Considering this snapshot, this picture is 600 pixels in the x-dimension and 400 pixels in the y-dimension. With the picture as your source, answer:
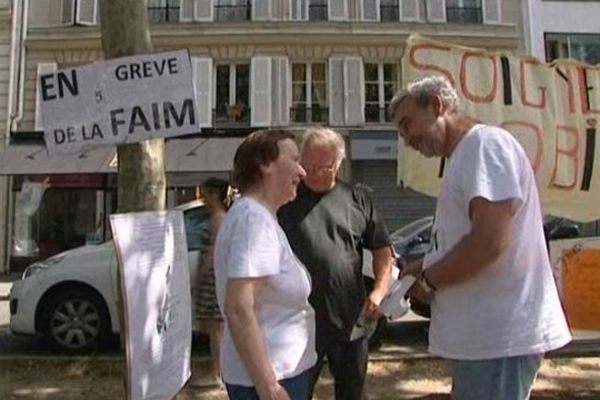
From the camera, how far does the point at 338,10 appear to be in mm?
19359

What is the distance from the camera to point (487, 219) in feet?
6.73

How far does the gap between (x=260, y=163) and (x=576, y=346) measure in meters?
5.34

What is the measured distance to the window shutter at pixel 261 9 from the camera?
63.3 ft

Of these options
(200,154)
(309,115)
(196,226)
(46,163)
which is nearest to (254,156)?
(196,226)

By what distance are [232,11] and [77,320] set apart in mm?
14343

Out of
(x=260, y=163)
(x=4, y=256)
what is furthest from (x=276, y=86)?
(x=260, y=163)

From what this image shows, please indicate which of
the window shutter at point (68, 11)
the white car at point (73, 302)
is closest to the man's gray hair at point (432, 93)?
the white car at point (73, 302)

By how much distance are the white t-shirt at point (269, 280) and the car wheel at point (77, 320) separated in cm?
501

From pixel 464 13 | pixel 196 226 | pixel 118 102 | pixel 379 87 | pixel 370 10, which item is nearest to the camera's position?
pixel 118 102

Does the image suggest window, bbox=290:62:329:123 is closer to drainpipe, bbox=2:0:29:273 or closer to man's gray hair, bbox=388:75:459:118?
drainpipe, bbox=2:0:29:273

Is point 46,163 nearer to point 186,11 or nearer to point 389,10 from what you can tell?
point 186,11

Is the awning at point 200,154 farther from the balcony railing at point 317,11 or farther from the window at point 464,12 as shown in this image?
the window at point 464,12

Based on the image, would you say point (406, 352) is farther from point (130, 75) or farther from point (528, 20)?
point (528, 20)

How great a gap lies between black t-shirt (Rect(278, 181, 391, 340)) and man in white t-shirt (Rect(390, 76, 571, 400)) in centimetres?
92
